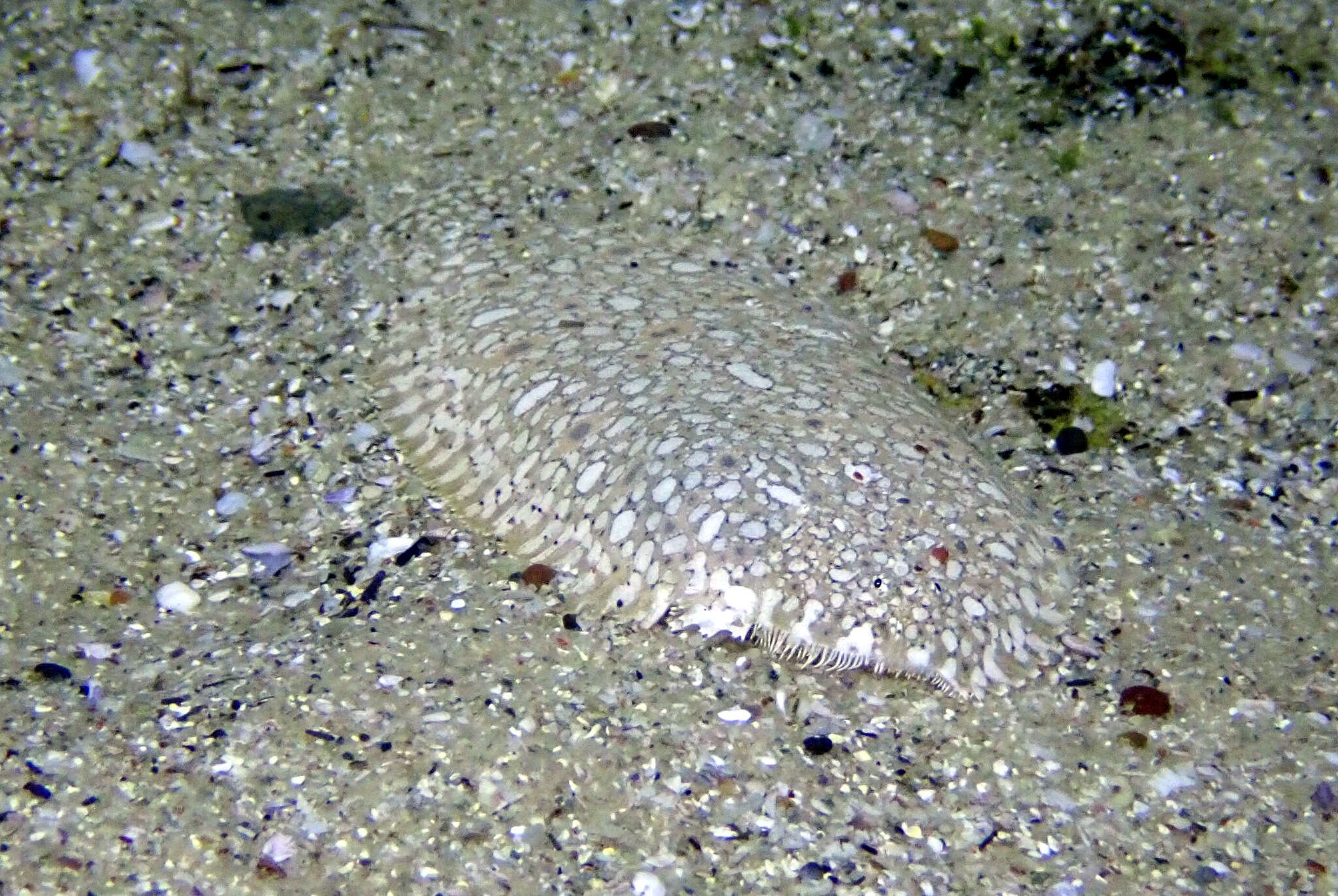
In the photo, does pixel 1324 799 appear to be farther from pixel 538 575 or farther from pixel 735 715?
pixel 538 575

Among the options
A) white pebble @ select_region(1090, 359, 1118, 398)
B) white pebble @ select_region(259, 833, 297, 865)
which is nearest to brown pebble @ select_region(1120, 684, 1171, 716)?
white pebble @ select_region(1090, 359, 1118, 398)

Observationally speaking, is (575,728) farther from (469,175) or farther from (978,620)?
(469,175)

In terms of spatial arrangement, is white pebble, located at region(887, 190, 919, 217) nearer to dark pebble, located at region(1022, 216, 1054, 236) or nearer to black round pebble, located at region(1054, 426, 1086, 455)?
dark pebble, located at region(1022, 216, 1054, 236)

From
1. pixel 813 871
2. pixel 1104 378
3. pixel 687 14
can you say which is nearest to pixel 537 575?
pixel 813 871

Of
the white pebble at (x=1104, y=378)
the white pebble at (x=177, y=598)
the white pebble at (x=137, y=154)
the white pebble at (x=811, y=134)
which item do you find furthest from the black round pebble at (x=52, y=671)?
the white pebble at (x=1104, y=378)

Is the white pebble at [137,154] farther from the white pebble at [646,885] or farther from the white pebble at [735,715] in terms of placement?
the white pebble at [646,885]

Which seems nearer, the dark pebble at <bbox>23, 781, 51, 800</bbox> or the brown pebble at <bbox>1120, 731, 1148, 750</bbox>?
the dark pebble at <bbox>23, 781, 51, 800</bbox>

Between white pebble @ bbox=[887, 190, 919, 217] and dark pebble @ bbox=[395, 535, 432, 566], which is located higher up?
white pebble @ bbox=[887, 190, 919, 217]
